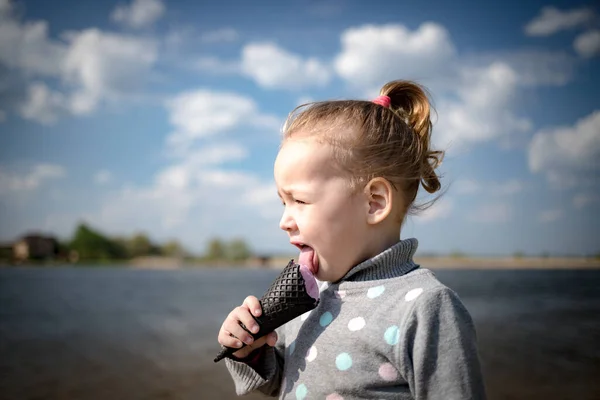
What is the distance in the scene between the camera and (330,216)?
5.05 feet

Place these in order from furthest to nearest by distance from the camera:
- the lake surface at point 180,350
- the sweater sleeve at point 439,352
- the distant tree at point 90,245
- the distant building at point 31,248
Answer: the distant tree at point 90,245 → the distant building at point 31,248 → the lake surface at point 180,350 → the sweater sleeve at point 439,352

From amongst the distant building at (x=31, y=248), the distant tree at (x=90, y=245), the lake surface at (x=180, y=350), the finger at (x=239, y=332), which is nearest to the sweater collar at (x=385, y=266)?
the finger at (x=239, y=332)

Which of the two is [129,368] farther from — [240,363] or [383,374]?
[383,374]

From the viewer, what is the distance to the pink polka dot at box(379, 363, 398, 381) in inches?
55.2

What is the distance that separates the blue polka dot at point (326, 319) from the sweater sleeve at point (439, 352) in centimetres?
26

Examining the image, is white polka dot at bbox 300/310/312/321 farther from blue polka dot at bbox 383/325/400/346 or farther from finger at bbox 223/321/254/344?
blue polka dot at bbox 383/325/400/346

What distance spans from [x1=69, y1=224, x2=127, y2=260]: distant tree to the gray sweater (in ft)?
163

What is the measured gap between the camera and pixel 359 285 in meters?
1.56

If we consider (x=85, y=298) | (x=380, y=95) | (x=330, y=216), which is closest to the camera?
(x=330, y=216)

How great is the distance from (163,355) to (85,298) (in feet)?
24.0

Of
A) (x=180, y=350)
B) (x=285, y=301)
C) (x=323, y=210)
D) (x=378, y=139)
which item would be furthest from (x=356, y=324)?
(x=180, y=350)

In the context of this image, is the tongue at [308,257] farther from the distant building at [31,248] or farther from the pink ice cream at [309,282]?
the distant building at [31,248]

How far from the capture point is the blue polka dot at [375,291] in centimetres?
152

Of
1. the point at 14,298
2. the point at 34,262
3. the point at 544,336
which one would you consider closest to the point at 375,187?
the point at 544,336
